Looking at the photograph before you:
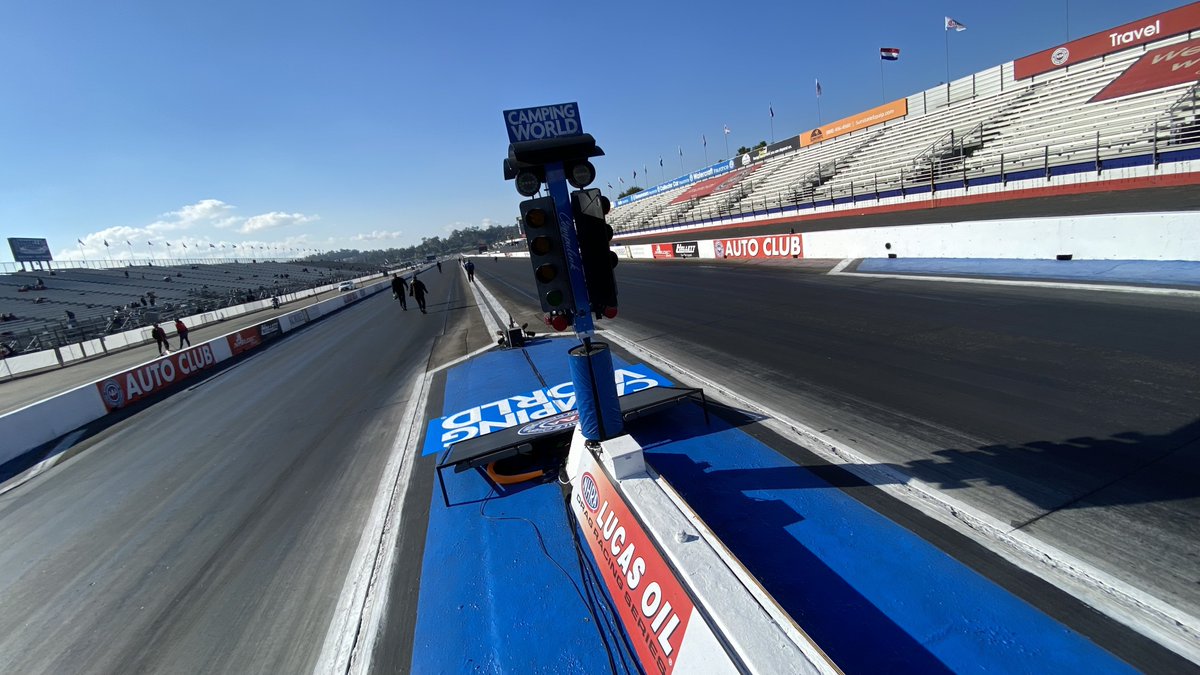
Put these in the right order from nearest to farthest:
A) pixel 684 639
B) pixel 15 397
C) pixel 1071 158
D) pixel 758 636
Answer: pixel 758 636, pixel 684 639, pixel 15 397, pixel 1071 158

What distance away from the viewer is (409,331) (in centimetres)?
1892

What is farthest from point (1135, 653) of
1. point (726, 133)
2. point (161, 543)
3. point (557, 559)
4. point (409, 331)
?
point (726, 133)

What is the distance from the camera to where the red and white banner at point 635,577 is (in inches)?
98.7

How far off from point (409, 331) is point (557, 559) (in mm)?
16629

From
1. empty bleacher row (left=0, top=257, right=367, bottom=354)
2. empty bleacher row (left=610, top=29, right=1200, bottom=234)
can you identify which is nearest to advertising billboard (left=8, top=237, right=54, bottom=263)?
empty bleacher row (left=0, top=257, right=367, bottom=354)

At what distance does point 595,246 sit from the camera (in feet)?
13.4

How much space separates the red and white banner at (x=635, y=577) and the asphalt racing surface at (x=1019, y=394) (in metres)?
2.78

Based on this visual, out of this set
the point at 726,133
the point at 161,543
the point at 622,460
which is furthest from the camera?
the point at 726,133

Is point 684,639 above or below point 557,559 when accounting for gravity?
above

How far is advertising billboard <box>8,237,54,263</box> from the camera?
63219 millimetres

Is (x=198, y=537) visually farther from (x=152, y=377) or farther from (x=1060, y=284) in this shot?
(x=1060, y=284)

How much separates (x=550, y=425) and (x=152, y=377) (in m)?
15.3

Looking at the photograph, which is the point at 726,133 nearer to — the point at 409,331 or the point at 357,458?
the point at 409,331

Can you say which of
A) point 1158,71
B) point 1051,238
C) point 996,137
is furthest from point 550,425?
point 1158,71
